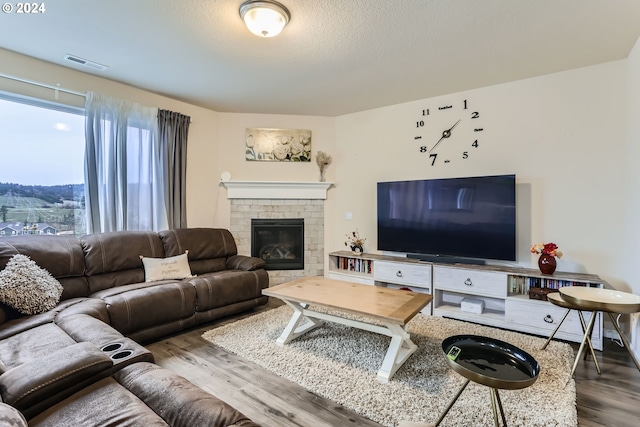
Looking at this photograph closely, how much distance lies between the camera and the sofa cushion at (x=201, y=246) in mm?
Result: 3613

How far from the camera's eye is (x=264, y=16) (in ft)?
7.07

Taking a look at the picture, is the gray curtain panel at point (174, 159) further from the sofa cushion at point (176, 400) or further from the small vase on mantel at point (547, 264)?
the small vase on mantel at point (547, 264)

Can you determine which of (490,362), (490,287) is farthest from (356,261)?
(490,362)

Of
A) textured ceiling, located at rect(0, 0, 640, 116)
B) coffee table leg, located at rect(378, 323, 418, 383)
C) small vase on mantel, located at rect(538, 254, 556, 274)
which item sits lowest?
coffee table leg, located at rect(378, 323, 418, 383)

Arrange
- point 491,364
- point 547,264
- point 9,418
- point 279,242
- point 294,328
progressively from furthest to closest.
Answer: point 279,242 → point 547,264 → point 294,328 → point 491,364 → point 9,418

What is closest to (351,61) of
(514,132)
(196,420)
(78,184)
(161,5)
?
(161,5)

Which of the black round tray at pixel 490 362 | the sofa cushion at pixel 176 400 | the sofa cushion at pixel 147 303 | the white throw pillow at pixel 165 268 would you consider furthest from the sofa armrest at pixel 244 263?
the black round tray at pixel 490 362

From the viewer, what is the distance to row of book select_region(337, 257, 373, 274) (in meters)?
4.20

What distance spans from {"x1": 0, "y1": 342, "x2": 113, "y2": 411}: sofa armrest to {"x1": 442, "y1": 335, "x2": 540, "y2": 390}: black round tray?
167 centimetres

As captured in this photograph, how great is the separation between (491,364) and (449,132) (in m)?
2.95

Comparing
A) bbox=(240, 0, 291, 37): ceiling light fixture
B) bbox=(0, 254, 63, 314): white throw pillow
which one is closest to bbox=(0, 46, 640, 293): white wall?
bbox=(0, 254, 63, 314): white throw pillow

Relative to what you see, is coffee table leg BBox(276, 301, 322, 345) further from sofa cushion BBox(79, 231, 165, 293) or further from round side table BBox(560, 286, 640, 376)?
round side table BBox(560, 286, 640, 376)

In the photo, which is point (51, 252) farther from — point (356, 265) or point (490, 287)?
point (490, 287)

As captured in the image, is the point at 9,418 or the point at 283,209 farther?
the point at 283,209
